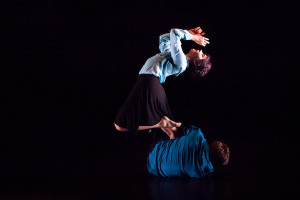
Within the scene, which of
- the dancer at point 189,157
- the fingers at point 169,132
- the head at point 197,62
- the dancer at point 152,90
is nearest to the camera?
the dancer at point 189,157

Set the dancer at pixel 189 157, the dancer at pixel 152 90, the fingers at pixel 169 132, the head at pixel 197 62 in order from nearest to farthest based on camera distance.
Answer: the dancer at pixel 189 157 < the dancer at pixel 152 90 < the head at pixel 197 62 < the fingers at pixel 169 132

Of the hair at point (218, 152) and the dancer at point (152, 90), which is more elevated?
the dancer at point (152, 90)

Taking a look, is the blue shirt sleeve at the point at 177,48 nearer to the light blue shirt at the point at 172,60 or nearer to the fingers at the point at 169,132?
the light blue shirt at the point at 172,60

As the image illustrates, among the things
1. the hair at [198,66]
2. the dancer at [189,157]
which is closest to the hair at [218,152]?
the dancer at [189,157]

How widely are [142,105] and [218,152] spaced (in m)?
0.65

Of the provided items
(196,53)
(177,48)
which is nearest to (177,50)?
(177,48)

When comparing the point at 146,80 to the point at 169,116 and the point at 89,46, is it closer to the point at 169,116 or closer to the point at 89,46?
the point at 169,116

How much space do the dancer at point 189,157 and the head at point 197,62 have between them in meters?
0.47

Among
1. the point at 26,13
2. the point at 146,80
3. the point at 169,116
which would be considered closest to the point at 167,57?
the point at 146,80

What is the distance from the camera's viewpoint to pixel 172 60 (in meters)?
2.34

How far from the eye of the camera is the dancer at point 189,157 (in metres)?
2.19

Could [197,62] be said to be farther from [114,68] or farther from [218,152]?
[114,68]

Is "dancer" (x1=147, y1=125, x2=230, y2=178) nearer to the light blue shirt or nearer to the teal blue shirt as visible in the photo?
the teal blue shirt

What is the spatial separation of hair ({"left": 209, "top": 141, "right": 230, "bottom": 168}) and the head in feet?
1.95
